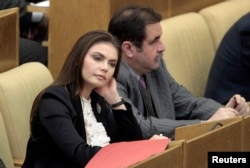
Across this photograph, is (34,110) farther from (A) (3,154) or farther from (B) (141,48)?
(B) (141,48)

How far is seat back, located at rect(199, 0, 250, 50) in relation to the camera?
4750mm

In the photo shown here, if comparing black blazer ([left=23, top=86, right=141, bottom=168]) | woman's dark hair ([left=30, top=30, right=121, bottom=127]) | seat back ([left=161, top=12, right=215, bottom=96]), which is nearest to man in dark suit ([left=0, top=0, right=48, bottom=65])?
seat back ([left=161, top=12, right=215, bottom=96])

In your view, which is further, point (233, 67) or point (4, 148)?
point (233, 67)

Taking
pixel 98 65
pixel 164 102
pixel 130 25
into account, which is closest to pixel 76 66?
pixel 98 65

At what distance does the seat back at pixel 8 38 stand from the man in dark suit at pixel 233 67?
1.17 meters

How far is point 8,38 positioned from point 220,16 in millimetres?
1597

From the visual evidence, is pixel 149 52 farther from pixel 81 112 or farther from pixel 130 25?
pixel 81 112

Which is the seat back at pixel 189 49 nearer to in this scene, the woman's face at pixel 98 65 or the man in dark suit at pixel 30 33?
the man in dark suit at pixel 30 33

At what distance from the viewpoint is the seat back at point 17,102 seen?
3420 mm

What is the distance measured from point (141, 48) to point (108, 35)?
1.40 ft

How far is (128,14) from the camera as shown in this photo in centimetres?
369

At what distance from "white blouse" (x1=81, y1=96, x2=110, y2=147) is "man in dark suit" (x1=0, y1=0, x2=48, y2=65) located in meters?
1.76

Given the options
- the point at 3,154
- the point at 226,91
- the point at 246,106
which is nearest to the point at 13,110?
the point at 3,154

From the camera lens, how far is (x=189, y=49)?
448 centimetres
